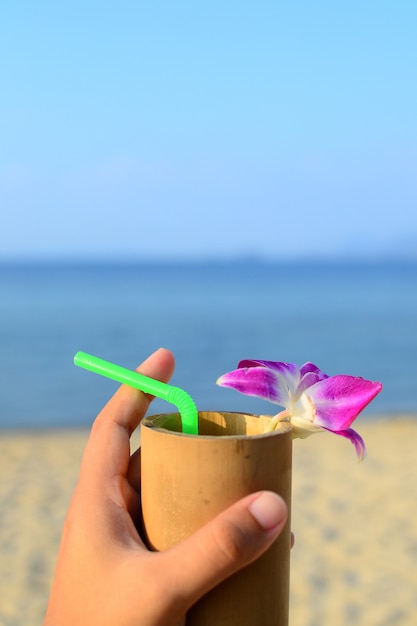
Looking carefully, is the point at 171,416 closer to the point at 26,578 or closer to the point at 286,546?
the point at 286,546

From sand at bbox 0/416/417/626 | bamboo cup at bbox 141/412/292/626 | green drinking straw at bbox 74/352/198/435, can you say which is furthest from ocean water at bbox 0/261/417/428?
bamboo cup at bbox 141/412/292/626

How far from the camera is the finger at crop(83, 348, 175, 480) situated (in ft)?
4.19

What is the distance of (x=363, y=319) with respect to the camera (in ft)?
67.3

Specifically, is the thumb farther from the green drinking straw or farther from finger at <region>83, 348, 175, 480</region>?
finger at <region>83, 348, 175, 480</region>

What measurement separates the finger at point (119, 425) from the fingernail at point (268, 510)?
371mm

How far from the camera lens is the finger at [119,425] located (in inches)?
50.3

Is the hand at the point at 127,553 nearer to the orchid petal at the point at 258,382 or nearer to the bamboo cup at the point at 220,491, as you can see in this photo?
the bamboo cup at the point at 220,491

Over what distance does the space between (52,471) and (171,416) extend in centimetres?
471

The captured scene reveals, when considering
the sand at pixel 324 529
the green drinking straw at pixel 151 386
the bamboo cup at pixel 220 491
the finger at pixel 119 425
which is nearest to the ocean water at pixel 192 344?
the sand at pixel 324 529

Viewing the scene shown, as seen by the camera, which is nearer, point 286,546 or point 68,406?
point 286,546

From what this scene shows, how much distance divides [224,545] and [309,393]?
273 millimetres

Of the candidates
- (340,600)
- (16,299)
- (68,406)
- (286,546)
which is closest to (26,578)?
(340,600)

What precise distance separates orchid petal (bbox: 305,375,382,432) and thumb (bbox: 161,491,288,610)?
0.16m

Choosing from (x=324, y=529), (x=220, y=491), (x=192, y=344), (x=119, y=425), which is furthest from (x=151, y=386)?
(x=192, y=344)
